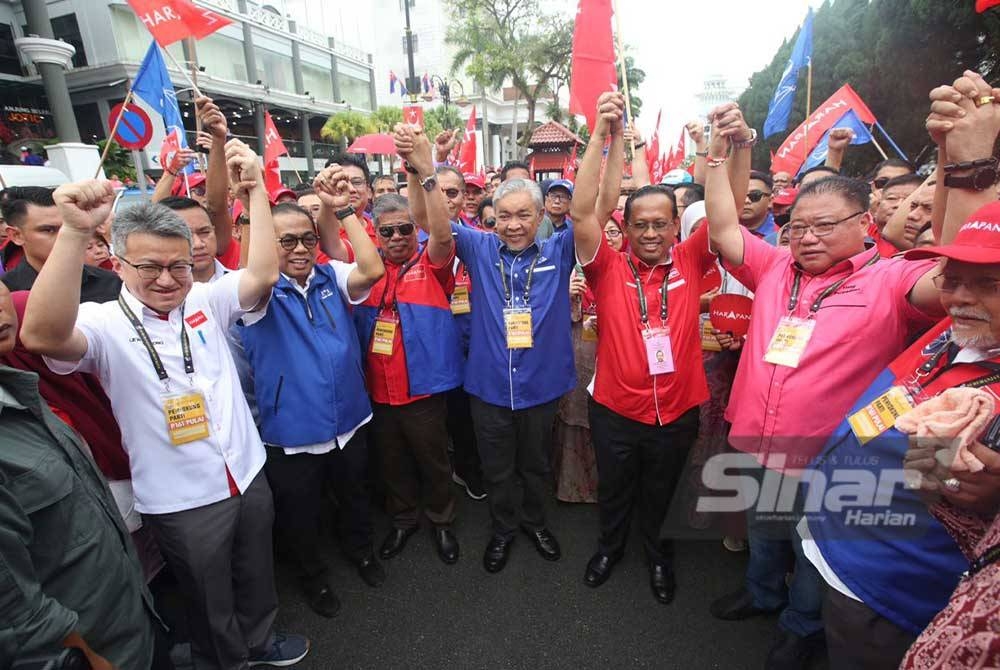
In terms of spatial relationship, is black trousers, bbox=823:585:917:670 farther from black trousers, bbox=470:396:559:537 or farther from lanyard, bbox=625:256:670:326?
black trousers, bbox=470:396:559:537

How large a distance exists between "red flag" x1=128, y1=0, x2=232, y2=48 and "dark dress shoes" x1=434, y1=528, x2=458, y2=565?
3682 mm

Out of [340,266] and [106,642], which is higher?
[340,266]

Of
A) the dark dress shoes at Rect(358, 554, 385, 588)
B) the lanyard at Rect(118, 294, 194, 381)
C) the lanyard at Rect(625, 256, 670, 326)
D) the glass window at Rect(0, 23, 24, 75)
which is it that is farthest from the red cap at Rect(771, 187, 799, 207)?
the glass window at Rect(0, 23, 24, 75)

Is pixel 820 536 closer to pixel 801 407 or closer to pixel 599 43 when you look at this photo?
pixel 801 407

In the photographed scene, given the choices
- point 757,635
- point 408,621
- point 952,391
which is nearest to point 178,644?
point 408,621

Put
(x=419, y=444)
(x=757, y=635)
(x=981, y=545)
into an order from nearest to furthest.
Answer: (x=981, y=545) → (x=757, y=635) → (x=419, y=444)

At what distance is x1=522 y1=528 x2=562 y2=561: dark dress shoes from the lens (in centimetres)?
292

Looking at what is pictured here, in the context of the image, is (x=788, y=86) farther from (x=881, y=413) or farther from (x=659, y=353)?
(x=881, y=413)

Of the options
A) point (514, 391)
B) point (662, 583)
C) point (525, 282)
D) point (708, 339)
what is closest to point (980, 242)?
point (708, 339)

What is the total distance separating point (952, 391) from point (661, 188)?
159 cm

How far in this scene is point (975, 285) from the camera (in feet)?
4.25

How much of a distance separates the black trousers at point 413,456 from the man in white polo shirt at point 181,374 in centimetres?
85

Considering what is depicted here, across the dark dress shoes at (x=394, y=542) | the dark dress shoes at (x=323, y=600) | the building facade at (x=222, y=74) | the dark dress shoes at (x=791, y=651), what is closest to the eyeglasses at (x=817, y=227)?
the dark dress shoes at (x=791, y=651)

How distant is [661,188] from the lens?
2.39 meters
